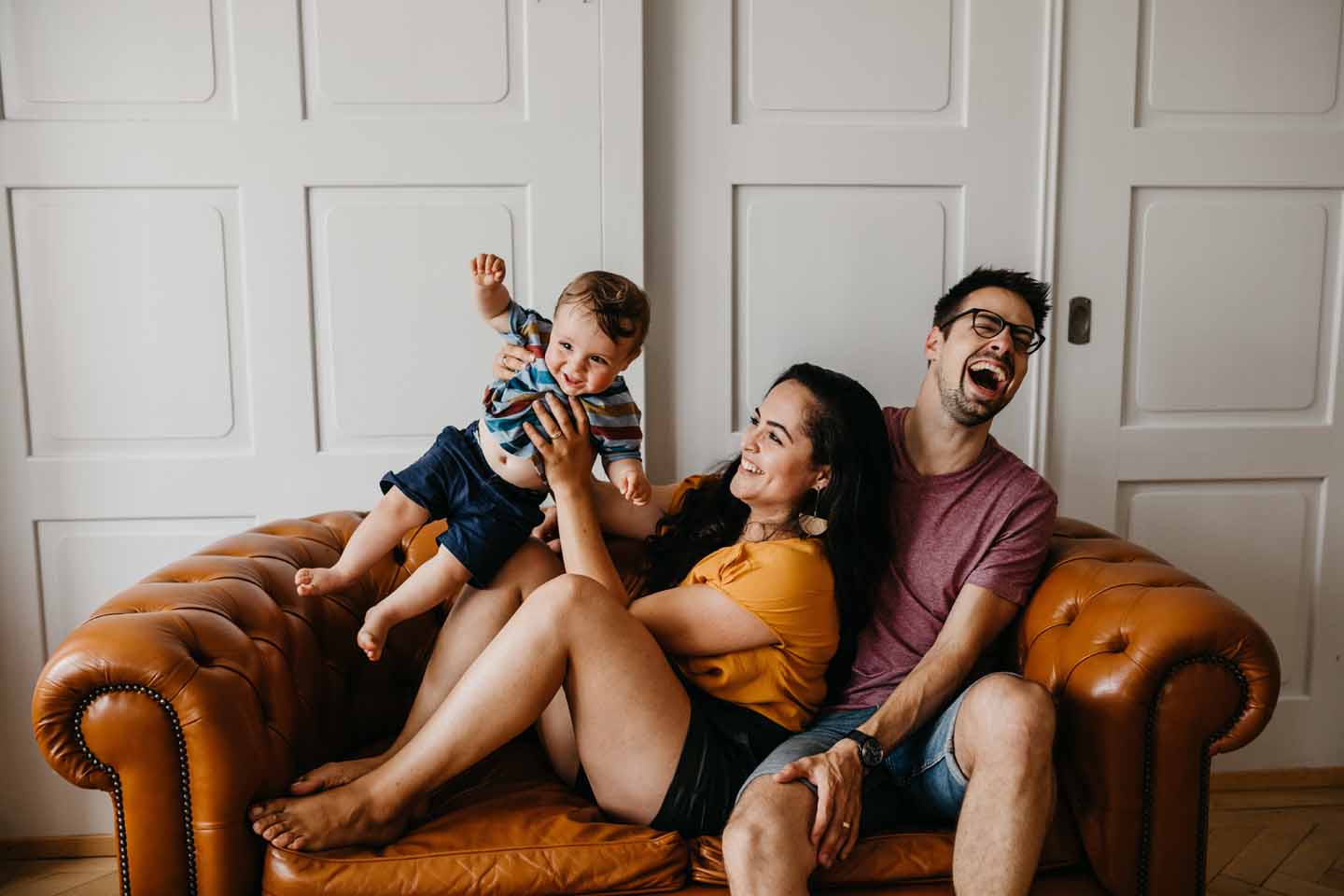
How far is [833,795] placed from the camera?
1400mm

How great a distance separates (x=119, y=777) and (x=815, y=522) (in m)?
→ 1.10

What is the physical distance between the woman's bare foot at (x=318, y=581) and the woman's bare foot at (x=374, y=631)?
0.10 meters

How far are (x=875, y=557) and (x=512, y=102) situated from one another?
4.17 ft

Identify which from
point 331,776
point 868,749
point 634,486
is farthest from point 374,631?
point 868,749

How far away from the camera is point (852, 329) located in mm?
2297

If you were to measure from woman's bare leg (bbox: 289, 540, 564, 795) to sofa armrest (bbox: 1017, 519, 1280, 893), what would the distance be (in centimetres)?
83

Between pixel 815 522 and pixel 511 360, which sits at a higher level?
pixel 511 360

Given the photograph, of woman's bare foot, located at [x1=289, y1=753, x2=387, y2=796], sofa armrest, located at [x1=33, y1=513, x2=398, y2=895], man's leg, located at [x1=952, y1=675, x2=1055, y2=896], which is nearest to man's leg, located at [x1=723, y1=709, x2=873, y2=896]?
man's leg, located at [x1=952, y1=675, x2=1055, y2=896]

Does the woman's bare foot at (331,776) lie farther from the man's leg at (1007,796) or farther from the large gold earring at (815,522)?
the man's leg at (1007,796)

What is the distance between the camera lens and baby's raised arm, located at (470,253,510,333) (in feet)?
5.51

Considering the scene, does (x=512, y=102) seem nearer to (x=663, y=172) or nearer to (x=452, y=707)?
(x=663, y=172)

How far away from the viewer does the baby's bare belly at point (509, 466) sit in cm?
169

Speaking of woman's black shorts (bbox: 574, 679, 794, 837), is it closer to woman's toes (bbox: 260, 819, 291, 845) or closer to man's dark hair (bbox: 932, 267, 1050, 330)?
woman's toes (bbox: 260, 819, 291, 845)

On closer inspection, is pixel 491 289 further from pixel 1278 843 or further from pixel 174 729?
pixel 1278 843
